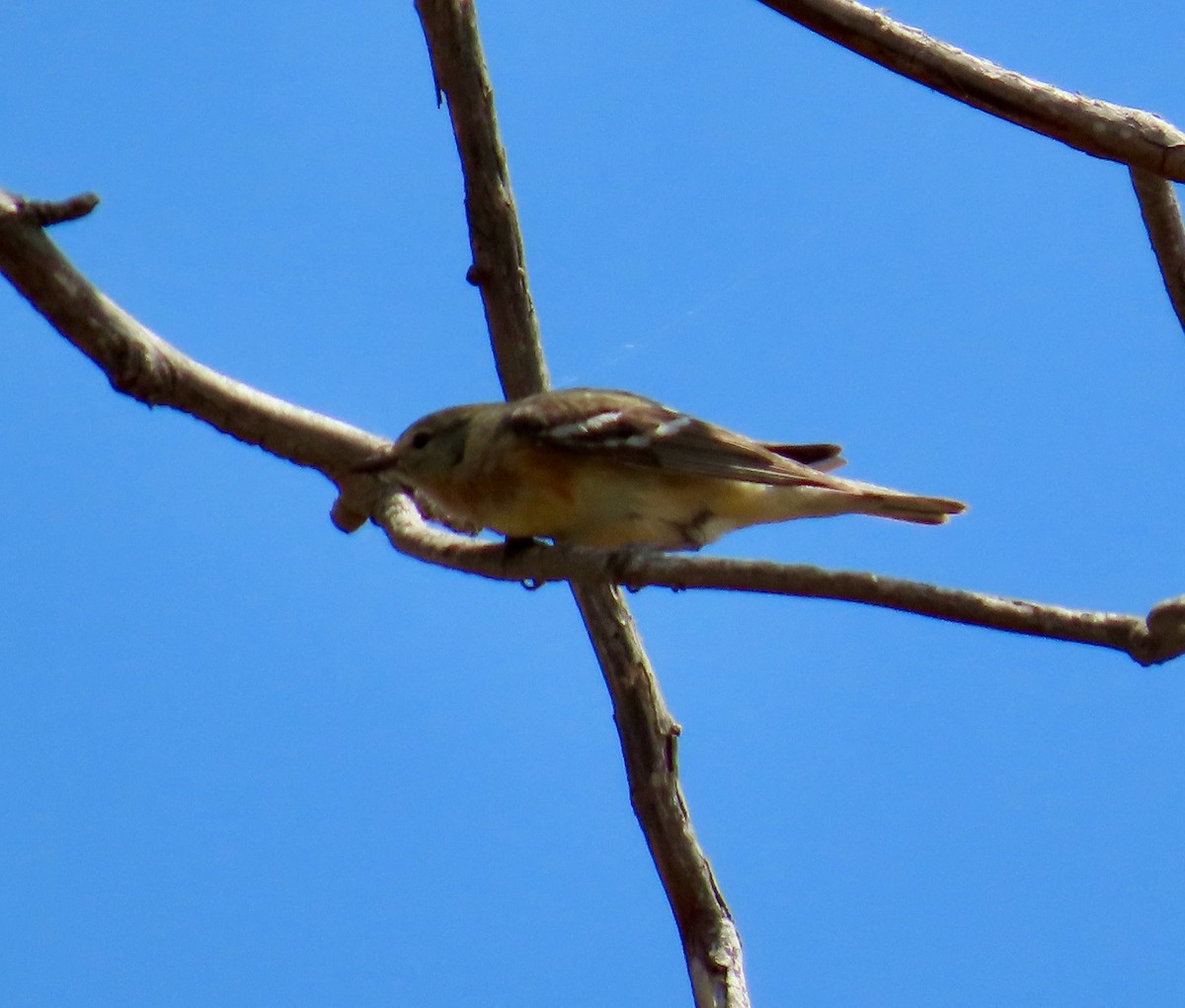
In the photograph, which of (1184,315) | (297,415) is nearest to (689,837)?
(297,415)

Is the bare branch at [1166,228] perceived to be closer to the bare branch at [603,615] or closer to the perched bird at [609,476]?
the perched bird at [609,476]

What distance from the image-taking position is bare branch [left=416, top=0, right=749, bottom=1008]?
15.1 ft

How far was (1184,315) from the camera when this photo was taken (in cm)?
405

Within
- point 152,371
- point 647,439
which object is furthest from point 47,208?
point 647,439

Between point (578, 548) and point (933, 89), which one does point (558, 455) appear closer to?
point (578, 548)

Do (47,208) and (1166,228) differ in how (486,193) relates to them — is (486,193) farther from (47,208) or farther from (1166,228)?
(1166,228)

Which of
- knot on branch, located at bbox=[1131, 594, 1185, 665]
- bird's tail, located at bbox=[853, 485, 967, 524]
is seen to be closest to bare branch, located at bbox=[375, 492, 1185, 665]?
knot on branch, located at bbox=[1131, 594, 1185, 665]

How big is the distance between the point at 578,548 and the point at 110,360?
1.61m

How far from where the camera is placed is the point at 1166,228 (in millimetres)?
4082

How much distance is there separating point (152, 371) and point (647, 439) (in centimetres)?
166

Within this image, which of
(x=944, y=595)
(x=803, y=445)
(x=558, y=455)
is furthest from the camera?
(x=803, y=445)

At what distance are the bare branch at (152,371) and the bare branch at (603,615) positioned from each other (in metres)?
0.75

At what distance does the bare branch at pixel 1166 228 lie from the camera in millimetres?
4078

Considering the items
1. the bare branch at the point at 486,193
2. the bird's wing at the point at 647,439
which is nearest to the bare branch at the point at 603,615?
the bare branch at the point at 486,193
